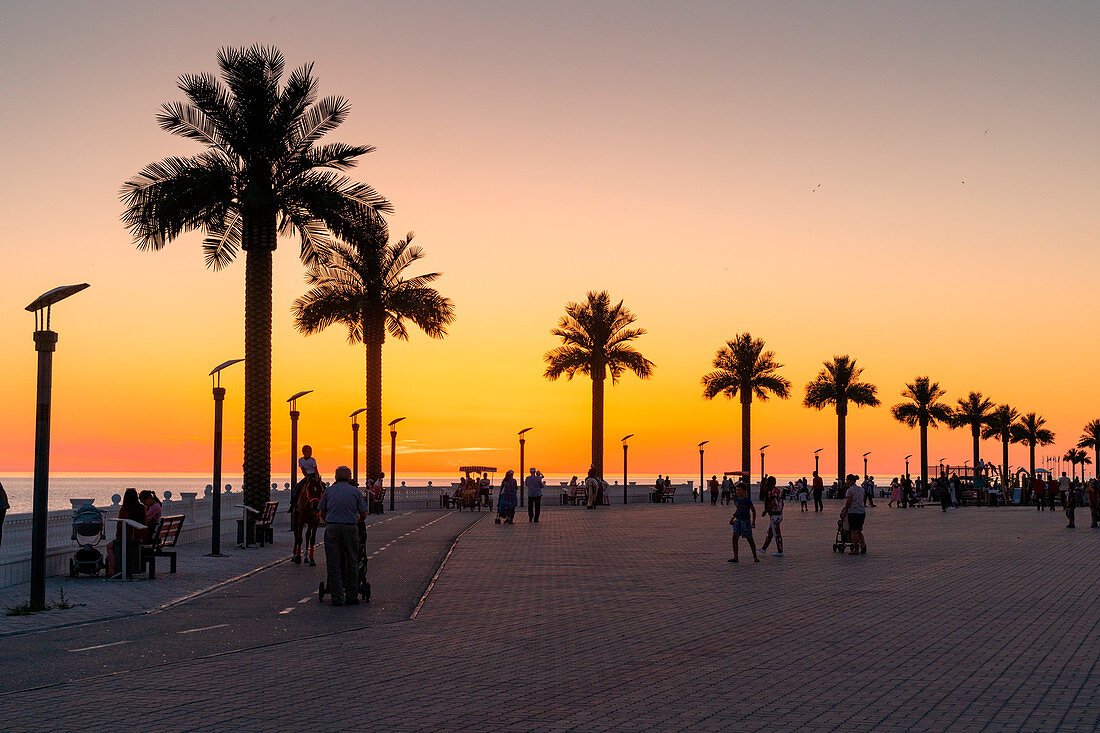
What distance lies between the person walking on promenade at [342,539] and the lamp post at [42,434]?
3409mm

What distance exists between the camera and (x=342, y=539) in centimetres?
1441

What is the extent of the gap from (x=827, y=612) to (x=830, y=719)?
615 centimetres

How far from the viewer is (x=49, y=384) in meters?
13.9

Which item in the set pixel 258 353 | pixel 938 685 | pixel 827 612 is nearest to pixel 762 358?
pixel 258 353

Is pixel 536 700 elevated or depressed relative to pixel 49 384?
depressed

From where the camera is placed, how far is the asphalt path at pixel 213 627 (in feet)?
32.1

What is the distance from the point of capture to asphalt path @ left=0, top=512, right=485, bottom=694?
979cm

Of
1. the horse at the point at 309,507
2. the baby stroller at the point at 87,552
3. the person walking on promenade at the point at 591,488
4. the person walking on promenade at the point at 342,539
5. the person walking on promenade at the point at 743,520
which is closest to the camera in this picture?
the person walking on promenade at the point at 342,539

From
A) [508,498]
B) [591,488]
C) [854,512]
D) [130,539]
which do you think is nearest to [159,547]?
[130,539]

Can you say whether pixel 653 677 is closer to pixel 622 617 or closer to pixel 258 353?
pixel 622 617

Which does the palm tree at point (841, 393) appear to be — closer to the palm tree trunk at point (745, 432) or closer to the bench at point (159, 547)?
the palm tree trunk at point (745, 432)

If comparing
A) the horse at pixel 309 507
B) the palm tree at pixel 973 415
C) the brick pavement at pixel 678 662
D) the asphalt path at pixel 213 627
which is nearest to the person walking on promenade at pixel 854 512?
the brick pavement at pixel 678 662

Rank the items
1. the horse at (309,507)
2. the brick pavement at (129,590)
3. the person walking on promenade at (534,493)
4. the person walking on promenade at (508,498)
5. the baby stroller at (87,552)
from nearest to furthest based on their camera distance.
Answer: the brick pavement at (129,590) < the baby stroller at (87,552) < the horse at (309,507) < the person walking on promenade at (508,498) < the person walking on promenade at (534,493)

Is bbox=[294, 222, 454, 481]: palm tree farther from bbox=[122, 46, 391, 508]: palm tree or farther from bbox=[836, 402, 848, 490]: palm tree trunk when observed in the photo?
bbox=[836, 402, 848, 490]: palm tree trunk
